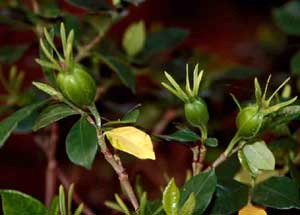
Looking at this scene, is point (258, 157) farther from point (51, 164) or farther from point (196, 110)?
point (51, 164)

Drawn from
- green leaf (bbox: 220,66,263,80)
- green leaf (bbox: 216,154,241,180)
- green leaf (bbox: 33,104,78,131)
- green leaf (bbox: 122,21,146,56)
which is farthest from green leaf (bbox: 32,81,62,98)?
green leaf (bbox: 220,66,263,80)

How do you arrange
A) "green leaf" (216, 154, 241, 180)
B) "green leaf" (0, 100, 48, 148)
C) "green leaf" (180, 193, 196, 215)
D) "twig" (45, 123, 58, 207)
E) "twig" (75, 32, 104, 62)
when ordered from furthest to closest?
"twig" (45, 123, 58, 207), "twig" (75, 32, 104, 62), "green leaf" (216, 154, 241, 180), "green leaf" (0, 100, 48, 148), "green leaf" (180, 193, 196, 215)

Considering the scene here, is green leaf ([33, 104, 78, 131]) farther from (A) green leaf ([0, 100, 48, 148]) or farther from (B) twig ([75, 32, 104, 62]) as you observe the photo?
(B) twig ([75, 32, 104, 62])

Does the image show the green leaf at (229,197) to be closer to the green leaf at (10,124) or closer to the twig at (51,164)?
the green leaf at (10,124)

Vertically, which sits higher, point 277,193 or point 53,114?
point 53,114

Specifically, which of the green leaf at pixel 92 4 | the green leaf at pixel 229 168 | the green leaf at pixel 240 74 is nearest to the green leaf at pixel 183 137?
the green leaf at pixel 229 168

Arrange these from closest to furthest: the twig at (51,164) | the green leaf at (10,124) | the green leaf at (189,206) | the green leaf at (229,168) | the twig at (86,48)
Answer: the green leaf at (189,206)
the green leaf at (10,124)
the green leaf at (229,168)
the twig at (86,48)
the twig at (51,164)

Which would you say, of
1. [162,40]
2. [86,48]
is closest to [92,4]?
[86,48]
